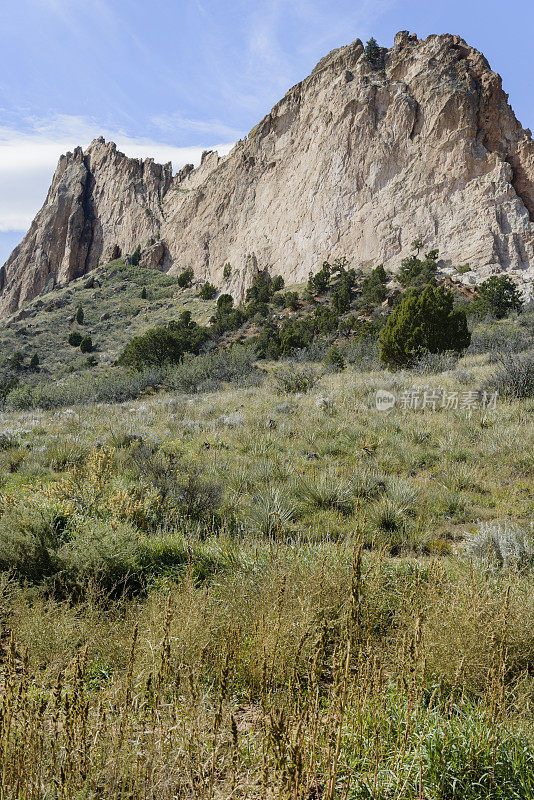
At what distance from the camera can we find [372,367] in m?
18.7

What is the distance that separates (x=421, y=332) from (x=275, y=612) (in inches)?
704

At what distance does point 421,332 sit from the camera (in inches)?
734

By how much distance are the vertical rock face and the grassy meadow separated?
33.9 metres

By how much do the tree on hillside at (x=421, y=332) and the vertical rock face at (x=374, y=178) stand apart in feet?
59.4

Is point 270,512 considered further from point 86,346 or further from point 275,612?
point 86,346

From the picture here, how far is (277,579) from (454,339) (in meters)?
18.4

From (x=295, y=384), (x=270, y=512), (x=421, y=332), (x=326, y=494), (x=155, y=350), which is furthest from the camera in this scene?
(x=155, y=350)

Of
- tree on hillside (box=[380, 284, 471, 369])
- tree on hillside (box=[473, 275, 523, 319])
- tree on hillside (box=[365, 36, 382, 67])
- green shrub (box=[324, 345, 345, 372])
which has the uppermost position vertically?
tree on hillside (box=[365, 36, 382, 67])

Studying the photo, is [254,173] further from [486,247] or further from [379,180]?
[486,247]

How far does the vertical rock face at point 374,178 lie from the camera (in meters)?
38.2

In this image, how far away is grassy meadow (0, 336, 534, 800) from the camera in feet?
4.90

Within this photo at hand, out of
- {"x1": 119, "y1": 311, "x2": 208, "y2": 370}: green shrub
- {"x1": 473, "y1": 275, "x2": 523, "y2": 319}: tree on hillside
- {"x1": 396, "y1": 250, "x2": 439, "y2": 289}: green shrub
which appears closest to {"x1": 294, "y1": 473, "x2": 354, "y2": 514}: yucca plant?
{"x1": 119, "y1": 311, "x2": 208, "y2": 370}: green shrub

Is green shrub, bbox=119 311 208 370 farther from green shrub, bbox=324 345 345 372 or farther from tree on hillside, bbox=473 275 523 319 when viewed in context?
tree on hillside, bbox=473 275 523 319

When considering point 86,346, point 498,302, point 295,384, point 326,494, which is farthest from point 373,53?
point 326,494
